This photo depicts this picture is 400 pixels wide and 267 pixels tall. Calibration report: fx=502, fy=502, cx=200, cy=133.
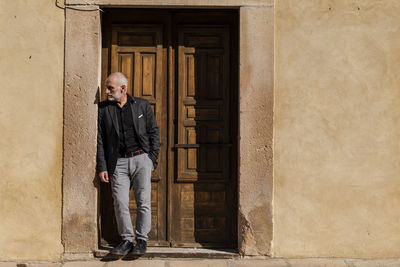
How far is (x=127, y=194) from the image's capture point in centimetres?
507

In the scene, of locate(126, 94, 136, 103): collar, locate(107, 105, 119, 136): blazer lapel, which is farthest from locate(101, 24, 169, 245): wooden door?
locate(107, 105, 119, 136): blazer lapel

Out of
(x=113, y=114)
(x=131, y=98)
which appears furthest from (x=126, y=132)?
(x=131, y=98)

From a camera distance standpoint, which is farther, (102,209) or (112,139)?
(102,209)

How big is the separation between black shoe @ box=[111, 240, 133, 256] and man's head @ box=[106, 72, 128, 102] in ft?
4.68

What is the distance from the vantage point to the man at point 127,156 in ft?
16.5

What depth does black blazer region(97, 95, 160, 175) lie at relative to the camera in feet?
16.5

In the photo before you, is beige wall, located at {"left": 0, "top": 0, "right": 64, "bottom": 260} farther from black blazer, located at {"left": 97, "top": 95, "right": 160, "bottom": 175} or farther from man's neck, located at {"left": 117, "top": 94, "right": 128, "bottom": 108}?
man's neck, located at {"left": 117, "top": 94, "right": 128, "bottom": 108}

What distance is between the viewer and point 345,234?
17.0 feet

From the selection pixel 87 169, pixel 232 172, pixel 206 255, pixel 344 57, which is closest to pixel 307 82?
pixel 344 57

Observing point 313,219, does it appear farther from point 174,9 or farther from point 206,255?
point 174,9

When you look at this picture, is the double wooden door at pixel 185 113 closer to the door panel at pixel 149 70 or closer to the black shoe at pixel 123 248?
the door panel at pixel 149 70

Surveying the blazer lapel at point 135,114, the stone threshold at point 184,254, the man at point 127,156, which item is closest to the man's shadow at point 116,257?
the stone threshold at point 184,254

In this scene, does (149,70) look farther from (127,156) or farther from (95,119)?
(127,156)

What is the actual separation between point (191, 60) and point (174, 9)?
58 cm
